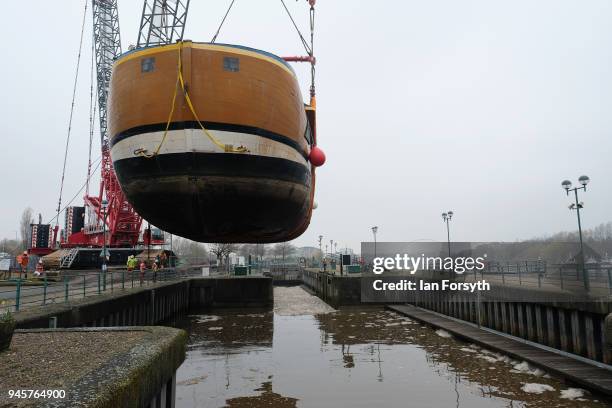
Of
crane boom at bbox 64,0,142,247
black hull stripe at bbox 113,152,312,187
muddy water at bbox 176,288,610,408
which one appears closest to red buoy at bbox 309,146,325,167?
black hull stripe at bbox 113,152,312,187

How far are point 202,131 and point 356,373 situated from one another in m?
7.88

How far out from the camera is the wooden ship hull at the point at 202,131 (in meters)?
10.5

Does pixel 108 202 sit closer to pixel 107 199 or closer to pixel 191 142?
pixel 107 199

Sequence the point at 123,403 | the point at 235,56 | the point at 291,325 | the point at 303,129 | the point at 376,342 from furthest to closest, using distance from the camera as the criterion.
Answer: the point at 291,325, the point at 376,342, the point at 303,129, the point at 235,56, the point at 123,403

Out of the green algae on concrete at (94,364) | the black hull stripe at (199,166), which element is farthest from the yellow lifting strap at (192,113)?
the green algae on concrete at (94,364)

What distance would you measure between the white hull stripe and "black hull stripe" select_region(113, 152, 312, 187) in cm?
12

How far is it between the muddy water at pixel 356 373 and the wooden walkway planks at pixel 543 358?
259 mm

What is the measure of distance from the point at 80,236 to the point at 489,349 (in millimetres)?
39463

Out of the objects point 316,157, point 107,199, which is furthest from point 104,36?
point 316,157

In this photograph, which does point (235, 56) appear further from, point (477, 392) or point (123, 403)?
point (477, 392)

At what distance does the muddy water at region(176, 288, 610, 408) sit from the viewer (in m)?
9.81

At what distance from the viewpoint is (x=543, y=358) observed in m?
12.2

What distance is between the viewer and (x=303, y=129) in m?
13.7

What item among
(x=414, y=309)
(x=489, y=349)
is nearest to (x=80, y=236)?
(x=414, y=309)
